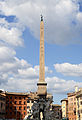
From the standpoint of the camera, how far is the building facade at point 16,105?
8428 centimetres

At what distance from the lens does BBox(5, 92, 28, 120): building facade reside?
84275 mm

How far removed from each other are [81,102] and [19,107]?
25604 mm

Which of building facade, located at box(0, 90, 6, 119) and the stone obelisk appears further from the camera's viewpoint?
building facade, located at box(0, 90, 6, 119)

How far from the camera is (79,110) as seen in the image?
7512 centimetres

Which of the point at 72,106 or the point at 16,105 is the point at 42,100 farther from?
the point at 16,105

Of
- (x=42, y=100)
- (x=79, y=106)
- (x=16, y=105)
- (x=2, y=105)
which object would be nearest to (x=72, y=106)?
(x=79, y=106)

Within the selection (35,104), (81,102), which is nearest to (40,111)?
(35,104)

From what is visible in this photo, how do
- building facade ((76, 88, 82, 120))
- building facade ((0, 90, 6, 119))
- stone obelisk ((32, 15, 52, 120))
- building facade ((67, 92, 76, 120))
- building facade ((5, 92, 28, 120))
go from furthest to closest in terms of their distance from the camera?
building facade ((5, 92, 28, 120)) → building facade ((67, 92, 76, 120)) → building facade ((0, 90, 6, 119)) → building facade ((76, 88, 82, 120)) → stone obelisk ((32, 15, 52, 120))

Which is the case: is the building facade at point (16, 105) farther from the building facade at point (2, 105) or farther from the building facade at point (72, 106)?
the building facade at point (72, 106)

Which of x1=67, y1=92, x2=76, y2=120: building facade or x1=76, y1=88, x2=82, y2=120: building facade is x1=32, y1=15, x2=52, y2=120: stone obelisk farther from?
x1=67, y1=92, x2=76, y2=120: building facade

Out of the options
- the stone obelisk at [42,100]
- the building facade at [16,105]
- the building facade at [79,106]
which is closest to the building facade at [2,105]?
the building facade at [16,105]

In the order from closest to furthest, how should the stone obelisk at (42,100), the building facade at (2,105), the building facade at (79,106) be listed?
the stone obelisk at (42,100)
the building facade at (79,106)
the building facade at (2,105)

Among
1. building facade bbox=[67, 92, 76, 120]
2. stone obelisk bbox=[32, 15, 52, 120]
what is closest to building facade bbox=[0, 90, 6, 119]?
building facade bbox=[67, 92, 76, 120]

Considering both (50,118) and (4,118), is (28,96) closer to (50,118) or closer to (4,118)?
(4,118)
